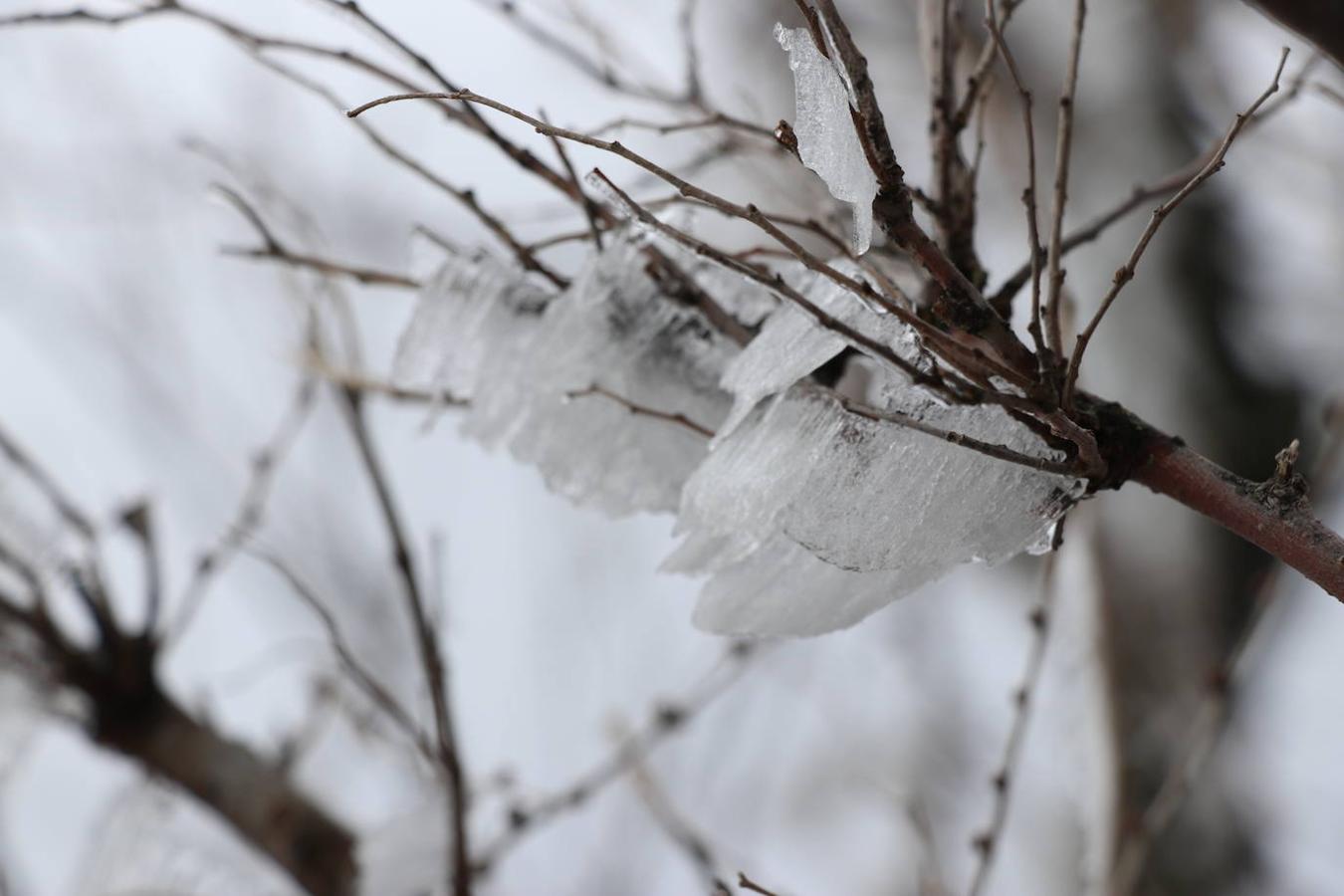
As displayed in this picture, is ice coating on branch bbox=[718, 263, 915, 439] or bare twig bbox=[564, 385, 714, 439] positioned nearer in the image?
ice coating on branch bbox=[718, 263, 915, 439]

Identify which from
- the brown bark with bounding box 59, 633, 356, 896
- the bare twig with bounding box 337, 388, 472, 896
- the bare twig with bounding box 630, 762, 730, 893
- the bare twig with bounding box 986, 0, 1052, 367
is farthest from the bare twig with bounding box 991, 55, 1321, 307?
the brown bark with bounding box 59, 633, 356, 896

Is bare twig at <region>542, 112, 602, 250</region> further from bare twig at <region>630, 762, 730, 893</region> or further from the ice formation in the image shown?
bare twig at <region>630, 762, 730, 893</region>

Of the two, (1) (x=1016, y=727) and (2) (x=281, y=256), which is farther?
(1) (x=1016, y=727)

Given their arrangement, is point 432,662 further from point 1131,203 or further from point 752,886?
point 1131,203

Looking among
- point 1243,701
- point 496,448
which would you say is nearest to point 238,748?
point 496,448

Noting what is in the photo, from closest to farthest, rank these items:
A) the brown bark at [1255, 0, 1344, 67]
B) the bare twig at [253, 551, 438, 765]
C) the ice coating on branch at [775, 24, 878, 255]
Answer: the brown bark at [1255, 0, 1344, 67] < the ice coating on branch at [775, 24, 878, 255] < the bare twig at [253, 551, 438, 765]

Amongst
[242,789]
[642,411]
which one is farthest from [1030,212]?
[242,789]

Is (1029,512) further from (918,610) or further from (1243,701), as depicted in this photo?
(918,610)
